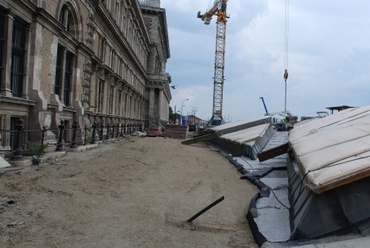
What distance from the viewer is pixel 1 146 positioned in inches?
423

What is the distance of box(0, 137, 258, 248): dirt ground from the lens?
4566 millimetres

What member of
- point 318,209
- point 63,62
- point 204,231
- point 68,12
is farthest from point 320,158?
point 68,12

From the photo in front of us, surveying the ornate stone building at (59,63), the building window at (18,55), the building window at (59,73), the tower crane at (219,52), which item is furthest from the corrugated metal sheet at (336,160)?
the tower crane at (219,52)

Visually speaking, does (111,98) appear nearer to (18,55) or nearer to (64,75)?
(64,75)

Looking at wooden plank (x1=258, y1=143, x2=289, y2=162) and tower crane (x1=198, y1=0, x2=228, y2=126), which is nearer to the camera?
wooden plank (x1=258, y1=143, x2=289, y2=162)

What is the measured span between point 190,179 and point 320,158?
15.8 feet

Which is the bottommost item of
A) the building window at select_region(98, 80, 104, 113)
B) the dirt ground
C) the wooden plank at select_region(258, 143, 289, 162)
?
the dirt ground

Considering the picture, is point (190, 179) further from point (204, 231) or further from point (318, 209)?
point (318, 209)

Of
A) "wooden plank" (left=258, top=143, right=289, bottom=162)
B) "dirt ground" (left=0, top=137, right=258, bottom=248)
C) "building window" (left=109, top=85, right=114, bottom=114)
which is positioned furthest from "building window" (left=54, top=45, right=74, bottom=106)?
"building window" (left=109, top=85, right=114, bottom=114)

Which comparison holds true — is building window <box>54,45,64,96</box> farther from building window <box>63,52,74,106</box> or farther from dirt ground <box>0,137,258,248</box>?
dirt ground <box>0,137,258,248</box>

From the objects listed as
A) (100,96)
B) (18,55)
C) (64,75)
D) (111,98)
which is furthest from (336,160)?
(111,98)

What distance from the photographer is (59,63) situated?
16359 mm

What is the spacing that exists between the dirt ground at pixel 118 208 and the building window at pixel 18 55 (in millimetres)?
4177

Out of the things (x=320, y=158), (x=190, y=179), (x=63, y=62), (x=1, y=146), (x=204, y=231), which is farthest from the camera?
(x=63, y=62)
